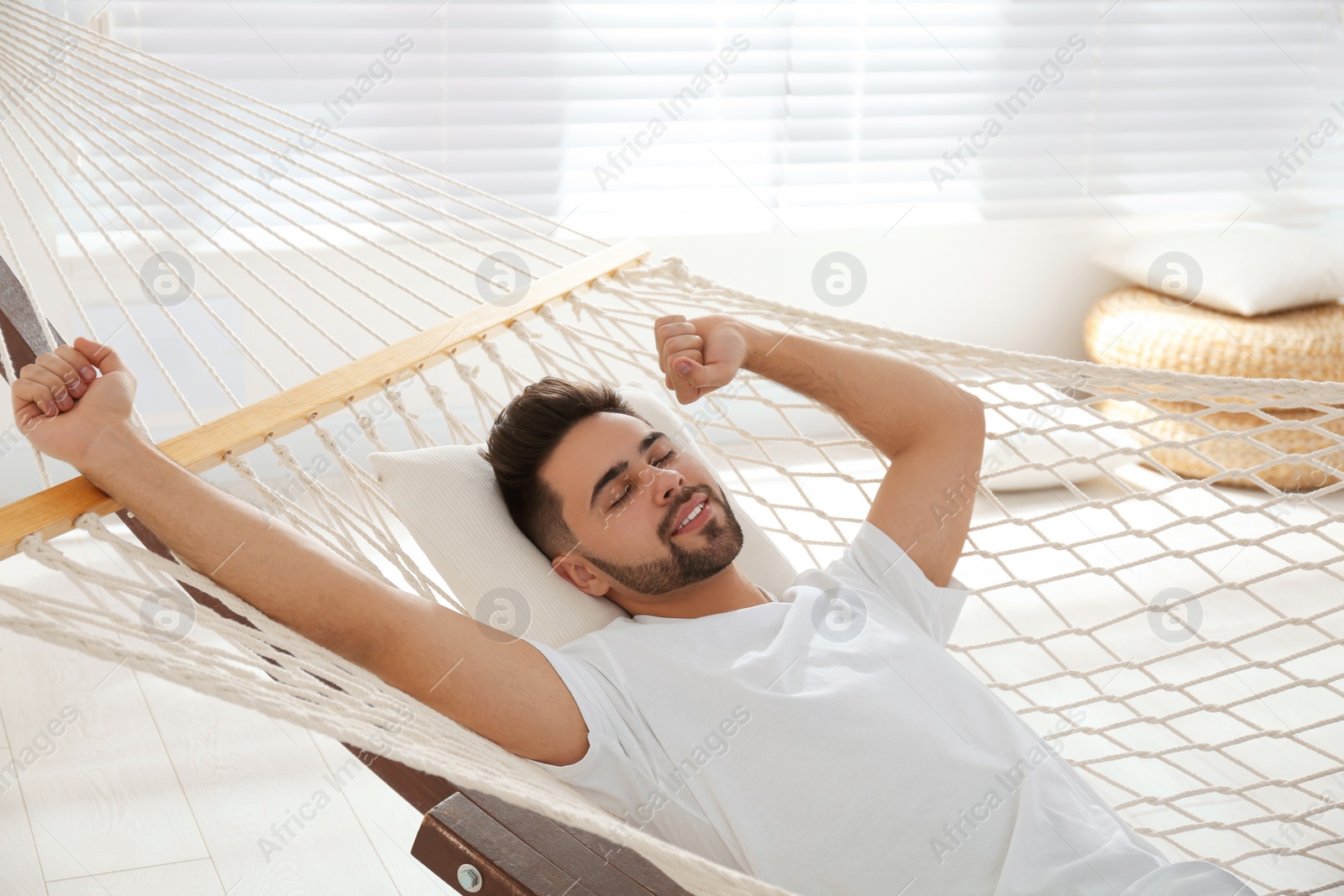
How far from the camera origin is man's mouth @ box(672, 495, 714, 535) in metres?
1.16

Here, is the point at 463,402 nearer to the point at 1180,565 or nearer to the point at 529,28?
the point at 529,28

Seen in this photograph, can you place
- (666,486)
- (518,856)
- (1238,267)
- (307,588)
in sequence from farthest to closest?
(1238,267) → (666,486) → (307,588) → (518,856)

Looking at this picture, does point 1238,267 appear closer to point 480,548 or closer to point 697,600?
point 697,600

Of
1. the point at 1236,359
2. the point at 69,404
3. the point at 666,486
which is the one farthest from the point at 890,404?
the point at 1236,359

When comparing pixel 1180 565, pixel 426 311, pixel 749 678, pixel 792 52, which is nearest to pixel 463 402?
pixel 426 311

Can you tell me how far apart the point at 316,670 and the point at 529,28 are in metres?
2.29

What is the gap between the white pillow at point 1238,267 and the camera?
3002 millimetres

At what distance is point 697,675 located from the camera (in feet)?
3.48

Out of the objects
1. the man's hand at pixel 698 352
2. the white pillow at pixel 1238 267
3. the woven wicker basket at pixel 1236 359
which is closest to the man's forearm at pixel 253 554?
the man's hand at pixel 698 352

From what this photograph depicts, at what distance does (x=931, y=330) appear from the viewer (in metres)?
3.32

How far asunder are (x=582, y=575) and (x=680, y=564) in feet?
0.35

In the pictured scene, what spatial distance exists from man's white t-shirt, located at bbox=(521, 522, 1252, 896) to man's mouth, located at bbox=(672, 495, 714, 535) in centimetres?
11

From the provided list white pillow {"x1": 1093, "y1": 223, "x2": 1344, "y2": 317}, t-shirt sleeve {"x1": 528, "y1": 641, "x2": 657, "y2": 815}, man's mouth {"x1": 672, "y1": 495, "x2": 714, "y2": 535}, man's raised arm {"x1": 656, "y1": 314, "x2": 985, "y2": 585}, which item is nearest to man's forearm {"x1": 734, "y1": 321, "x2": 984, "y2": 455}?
man's raised arm {"x1": 656, "y1": 314, "x2": 985, "y2": 585}

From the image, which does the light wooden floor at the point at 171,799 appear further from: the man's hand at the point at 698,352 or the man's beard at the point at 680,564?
the man's hand at the point at 698,352
